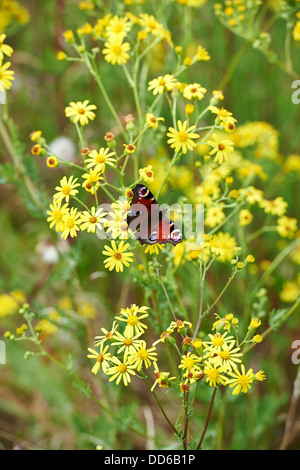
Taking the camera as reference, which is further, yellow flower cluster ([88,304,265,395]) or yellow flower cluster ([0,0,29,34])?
yellow flower cluster ([0,0,29,34])

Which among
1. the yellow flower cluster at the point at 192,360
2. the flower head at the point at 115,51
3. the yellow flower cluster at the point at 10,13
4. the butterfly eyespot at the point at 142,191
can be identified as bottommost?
the yellow flower cluster at the point at 192,360

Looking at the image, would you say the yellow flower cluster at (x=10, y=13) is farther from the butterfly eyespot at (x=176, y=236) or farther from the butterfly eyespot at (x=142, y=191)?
the butterfly eyespot at (x=176, y=236)

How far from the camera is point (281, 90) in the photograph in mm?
3863

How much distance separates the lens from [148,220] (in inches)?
65.9

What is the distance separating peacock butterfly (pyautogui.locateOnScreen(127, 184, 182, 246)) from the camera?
1646 mm

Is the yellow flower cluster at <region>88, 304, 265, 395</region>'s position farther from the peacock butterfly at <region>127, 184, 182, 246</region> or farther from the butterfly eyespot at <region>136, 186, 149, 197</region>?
the butterfly eyespot at <region>136, 186, 149, 197</region>

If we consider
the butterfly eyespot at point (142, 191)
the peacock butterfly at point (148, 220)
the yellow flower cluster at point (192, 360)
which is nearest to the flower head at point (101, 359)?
the yellow flower cluster at point (192, 360)

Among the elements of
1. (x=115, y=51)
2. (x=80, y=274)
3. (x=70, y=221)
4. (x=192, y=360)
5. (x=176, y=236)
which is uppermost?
(x=115, y=51)

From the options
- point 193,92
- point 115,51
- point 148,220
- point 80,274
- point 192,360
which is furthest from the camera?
point 80,274

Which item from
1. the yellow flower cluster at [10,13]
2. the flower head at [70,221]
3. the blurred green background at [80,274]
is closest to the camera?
the flower head at [70,221]

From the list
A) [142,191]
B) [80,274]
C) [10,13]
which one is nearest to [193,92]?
[142,191]

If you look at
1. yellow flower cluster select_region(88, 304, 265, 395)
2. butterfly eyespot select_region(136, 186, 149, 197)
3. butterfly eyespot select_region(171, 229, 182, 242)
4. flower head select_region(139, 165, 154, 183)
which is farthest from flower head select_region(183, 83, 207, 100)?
yellow flower cluster select_region(88, 304, 265, 395)

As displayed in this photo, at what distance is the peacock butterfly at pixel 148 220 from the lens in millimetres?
1646

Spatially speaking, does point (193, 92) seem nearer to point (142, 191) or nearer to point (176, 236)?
point (142, 191)
